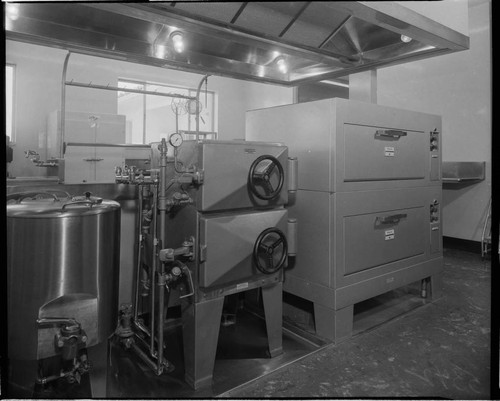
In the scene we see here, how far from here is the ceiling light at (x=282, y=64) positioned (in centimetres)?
237

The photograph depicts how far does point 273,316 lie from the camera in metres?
1.81

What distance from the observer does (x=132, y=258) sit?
2.09 m

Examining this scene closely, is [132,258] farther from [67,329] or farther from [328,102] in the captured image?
[328,102]

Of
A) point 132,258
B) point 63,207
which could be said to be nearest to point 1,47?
point 63,207

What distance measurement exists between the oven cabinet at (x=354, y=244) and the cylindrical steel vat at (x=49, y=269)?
1065 mm

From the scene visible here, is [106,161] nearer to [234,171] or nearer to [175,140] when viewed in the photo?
Answer: [175,140]

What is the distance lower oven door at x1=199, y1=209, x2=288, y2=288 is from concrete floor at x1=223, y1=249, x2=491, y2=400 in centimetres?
46

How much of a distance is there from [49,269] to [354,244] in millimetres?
1422

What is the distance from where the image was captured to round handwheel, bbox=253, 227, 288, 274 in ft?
5.41

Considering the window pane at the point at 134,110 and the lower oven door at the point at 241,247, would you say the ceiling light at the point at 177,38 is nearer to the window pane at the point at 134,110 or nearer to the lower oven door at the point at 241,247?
the lower oven door at the point at 241,247

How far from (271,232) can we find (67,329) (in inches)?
34.7

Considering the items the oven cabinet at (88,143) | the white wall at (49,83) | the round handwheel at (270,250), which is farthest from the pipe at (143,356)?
the white wall at (49,83)

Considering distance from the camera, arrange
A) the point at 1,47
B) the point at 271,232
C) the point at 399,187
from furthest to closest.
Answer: the point at 399,187, the point at 271,232, the point at 1,47

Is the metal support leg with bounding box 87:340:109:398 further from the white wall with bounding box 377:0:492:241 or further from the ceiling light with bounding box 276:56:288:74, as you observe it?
the white wall with bounding box 377:0:492:241
